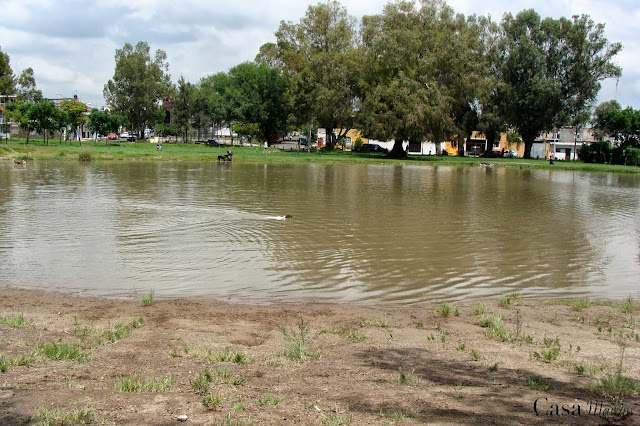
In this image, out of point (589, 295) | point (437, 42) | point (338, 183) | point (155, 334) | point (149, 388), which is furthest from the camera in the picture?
point (437, 42)

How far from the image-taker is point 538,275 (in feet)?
41.0

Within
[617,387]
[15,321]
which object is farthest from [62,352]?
[617,387]

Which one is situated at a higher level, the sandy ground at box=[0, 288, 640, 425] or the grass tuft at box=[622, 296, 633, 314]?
the sandy ground at box=[0, 288, 640, 425]

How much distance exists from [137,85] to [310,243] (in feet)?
290

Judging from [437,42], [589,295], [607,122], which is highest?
[437,42]

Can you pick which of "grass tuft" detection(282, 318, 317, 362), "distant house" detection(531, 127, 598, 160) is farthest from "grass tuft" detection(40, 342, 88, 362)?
"distant house" detection(531, 127, 598, 160)

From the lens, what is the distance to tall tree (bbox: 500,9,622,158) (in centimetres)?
7738

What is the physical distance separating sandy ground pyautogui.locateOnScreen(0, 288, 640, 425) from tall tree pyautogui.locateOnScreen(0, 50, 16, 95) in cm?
10014

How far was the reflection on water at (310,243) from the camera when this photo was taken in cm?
1116

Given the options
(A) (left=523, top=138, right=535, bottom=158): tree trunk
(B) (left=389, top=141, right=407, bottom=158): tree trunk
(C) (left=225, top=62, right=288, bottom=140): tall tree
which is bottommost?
(B) (left=389, top=141, right=407, bottom=158): tree trunk

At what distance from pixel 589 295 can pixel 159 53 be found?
101913 mm

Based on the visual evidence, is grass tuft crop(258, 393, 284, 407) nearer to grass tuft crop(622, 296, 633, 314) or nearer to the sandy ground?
the sandy ground

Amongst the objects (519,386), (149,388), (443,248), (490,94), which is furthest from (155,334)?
(490,94)

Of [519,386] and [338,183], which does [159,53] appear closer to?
[338,183]
